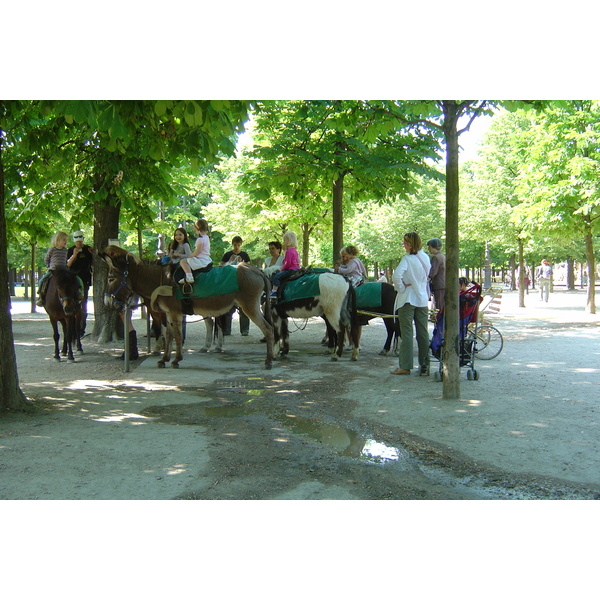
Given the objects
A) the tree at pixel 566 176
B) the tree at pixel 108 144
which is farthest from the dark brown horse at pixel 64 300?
the tree at pixel 566 176

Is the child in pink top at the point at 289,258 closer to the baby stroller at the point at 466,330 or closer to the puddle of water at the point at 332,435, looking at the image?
the baby stroller at the point at 466,330

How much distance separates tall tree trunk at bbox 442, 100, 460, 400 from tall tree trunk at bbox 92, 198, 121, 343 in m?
8.02

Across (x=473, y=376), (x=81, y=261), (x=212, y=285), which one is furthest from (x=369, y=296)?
(x=81, y=261)

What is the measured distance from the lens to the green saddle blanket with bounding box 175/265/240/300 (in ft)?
37.2

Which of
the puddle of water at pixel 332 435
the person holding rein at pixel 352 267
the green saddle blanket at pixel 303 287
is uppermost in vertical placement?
the person holding rein at pixel 352 267

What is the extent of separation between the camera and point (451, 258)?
320 inches

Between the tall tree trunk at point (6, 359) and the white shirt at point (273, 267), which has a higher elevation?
the white shirt at point (273, 267)

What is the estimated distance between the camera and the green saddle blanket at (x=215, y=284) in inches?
447

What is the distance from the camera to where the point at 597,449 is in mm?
6027

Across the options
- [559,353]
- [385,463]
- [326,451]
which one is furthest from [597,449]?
[559,353]

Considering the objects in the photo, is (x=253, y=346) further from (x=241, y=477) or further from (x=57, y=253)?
(x=241, y=477)

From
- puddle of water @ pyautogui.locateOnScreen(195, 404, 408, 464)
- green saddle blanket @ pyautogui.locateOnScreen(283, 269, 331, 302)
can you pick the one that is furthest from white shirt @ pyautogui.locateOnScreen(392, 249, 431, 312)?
puddle of water @ pyautogui.locateOnScreen(195, 404, 408, 464)

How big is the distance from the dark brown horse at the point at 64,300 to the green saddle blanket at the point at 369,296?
5.60 metres

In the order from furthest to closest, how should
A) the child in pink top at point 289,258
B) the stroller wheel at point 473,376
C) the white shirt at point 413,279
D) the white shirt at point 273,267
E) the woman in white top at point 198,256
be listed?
1. the white shirt at point 273,267
2. the child in pink top at point 289,258
3. the woman in white top at point 198,256
4. the white shirt at point 413,279
5. the stroller wheel at point 473,376
